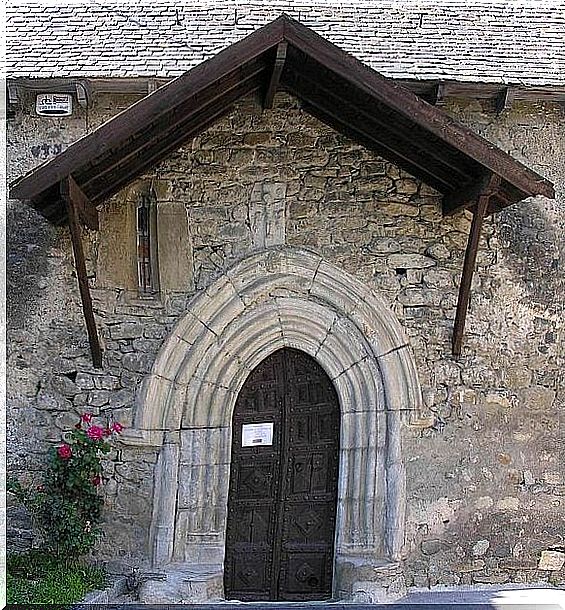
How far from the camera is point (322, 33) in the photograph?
6605 millimetres

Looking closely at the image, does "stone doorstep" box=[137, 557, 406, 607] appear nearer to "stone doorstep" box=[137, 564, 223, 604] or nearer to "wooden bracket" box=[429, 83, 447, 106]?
"stone doorstep" box=[137, 564, 223, 604]

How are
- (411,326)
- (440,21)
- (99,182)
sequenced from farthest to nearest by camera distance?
(440,21) → (411,326) → (99,182)

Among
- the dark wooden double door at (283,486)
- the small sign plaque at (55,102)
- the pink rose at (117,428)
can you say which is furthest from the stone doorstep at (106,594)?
the small sign plaque at (55,102)

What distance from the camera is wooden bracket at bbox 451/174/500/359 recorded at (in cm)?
545

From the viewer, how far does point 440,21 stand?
681 cm

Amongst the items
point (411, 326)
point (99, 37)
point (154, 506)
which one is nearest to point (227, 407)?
point (154, 506)

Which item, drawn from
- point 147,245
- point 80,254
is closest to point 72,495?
point 80,254

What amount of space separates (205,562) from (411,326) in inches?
82.8

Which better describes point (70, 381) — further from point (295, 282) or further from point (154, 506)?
point (295, 282)

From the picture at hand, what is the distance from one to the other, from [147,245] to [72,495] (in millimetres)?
1733

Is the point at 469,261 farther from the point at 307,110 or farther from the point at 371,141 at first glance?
the point at 307,110

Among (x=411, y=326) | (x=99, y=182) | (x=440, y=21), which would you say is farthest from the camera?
(x=440, y=21)

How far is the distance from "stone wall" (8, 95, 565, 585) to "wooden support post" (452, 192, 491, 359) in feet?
0.38

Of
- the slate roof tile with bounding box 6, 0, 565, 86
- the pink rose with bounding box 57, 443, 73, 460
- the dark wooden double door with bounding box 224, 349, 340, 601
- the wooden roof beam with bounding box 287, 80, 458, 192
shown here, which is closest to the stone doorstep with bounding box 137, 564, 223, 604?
the dark wooden double door with bounding box 224, 349, 340, 601
